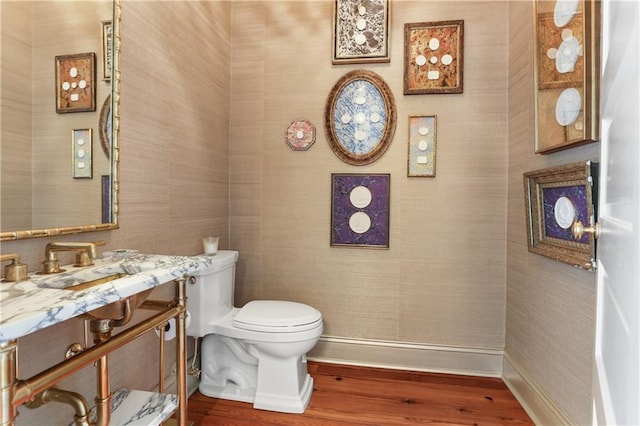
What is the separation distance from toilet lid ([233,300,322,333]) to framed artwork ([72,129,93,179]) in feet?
3.44

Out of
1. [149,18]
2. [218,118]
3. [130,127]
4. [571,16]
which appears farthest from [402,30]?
[130,127]

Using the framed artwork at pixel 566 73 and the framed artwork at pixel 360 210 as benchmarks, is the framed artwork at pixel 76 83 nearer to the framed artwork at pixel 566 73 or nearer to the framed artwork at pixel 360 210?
the framed artwork at pixel 360 210

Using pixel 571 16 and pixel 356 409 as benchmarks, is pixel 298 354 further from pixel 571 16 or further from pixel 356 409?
pixel 571 16

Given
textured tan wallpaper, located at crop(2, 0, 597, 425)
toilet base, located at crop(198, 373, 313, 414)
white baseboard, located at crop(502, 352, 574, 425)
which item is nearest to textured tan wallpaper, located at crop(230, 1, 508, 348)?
textured tan wallpaper, located at crop(2, 0, 597, 425)

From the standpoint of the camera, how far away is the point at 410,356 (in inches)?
91.2

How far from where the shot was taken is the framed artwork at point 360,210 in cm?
233

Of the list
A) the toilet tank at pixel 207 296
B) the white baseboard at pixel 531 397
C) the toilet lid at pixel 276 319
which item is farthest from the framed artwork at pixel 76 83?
the white baseboard at pixel 531 397

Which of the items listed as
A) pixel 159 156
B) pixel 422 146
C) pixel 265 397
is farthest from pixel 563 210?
pixel 159 156

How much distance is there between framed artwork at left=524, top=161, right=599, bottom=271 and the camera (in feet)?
4.25

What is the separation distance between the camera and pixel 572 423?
145cm

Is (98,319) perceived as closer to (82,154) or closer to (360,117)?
(82,154)

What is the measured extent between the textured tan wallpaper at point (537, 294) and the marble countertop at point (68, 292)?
1564 millimetres

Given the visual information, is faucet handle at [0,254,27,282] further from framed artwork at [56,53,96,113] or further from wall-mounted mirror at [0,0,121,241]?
framed artwork at [56,53,96,113]

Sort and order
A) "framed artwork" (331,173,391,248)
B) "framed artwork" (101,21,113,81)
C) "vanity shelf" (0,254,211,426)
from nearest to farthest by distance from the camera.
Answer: "vanity shelf" (0,254,211,426) < "framed artwork" (101,21,113,81) < "framed artwork" (331,173,391,248)
